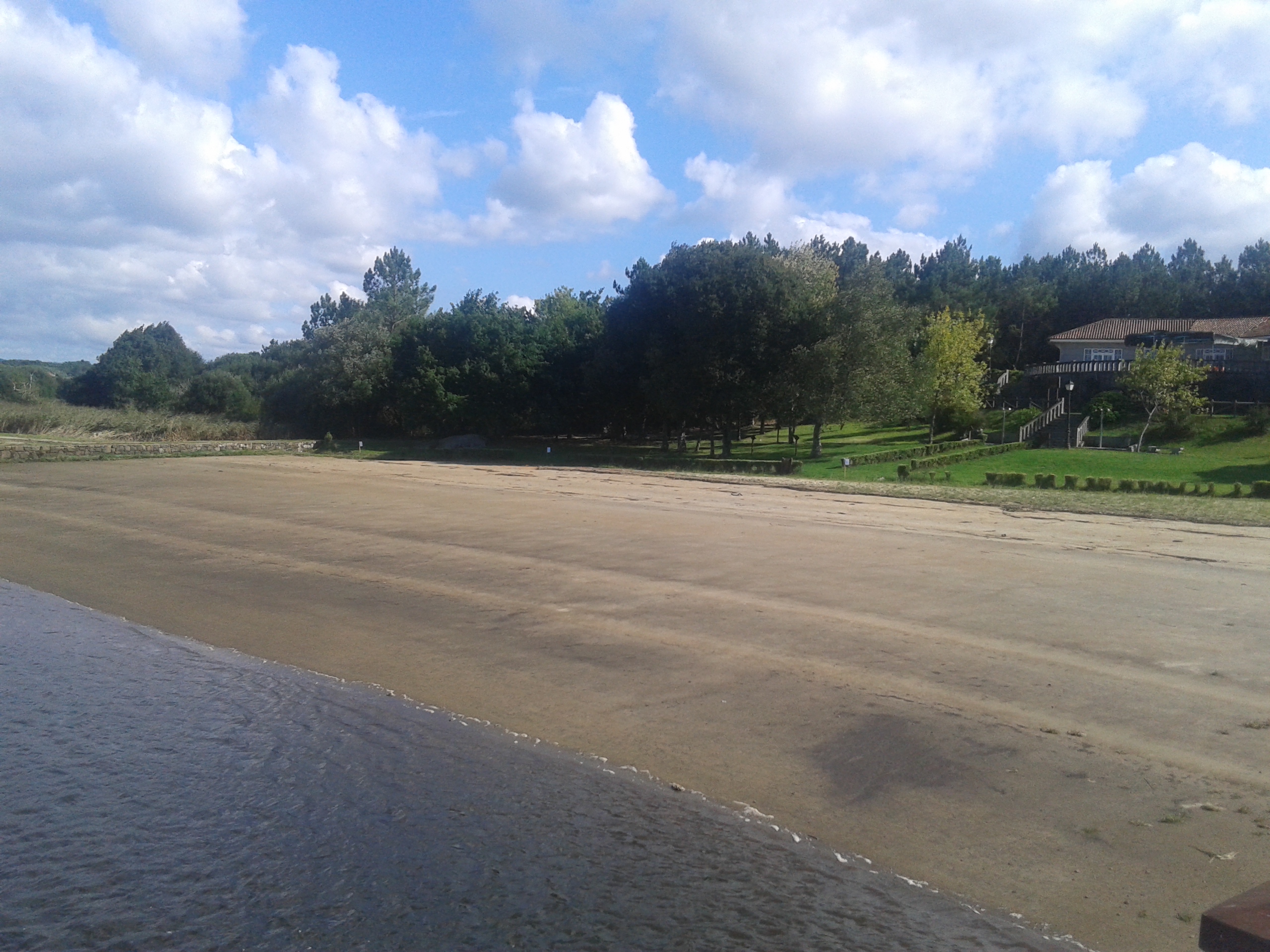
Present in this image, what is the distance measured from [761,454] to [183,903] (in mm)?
42032

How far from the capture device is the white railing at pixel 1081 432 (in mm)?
46500

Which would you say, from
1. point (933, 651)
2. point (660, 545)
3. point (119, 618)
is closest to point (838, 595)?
point (933, 651)

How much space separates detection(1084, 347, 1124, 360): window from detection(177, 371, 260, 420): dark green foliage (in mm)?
64682

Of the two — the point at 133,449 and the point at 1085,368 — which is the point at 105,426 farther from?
the point at 1085,368

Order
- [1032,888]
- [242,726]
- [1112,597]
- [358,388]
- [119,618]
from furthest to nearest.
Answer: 1. [358,388]
2. [119,618]
3. [1112,597]
4. [242,726]
5. [1032,888]

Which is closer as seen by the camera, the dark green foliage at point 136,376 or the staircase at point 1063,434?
the staircase at point 1063,434

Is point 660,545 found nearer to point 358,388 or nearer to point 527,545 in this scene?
point 527,545

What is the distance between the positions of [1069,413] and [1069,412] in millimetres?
150

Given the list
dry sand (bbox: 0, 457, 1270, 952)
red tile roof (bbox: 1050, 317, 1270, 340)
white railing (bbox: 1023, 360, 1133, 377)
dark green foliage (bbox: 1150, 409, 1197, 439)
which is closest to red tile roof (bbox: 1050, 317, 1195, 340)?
red tile roof (bbox: 1050, 317, 1270, 340)

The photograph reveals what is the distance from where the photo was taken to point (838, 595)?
1290cm

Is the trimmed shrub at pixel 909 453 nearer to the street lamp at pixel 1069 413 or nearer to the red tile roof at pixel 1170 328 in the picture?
the street lamp at pixel 1069 413

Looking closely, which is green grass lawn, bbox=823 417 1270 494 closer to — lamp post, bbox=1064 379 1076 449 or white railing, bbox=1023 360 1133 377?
lamp post, bbox=1064 379 1076 449

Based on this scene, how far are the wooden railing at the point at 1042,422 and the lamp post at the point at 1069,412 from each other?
37 cm

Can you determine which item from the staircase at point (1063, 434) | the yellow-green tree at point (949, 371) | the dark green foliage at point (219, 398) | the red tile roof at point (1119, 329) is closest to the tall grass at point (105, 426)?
the dark green foliage at point (219, 398)
